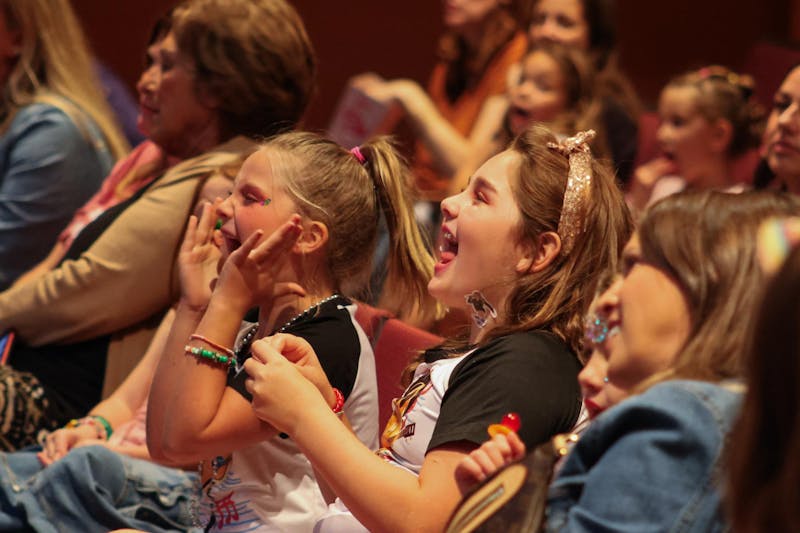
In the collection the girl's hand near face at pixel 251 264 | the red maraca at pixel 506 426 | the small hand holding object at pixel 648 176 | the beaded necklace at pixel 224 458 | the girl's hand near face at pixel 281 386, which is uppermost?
the girl's hand near face at pixel 251 264

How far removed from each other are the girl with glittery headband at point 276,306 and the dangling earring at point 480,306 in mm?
217

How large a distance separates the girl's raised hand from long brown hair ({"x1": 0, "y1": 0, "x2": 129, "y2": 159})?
3.76 feet

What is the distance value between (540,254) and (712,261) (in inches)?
18.7

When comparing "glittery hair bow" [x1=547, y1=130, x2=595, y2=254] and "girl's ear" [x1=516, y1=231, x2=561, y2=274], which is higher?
"glittery hair bow" [x1=547, y1=130, x2=595, y2=254]

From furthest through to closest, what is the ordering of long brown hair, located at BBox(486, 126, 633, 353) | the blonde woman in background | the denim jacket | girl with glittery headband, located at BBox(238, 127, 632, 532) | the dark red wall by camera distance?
the dark red wall → the blonde woman in background → long brown hair, located at BBox(486, 126, 633, 353) → girl with glittery headband, located at BBox(238, 127, 632, 532) → the denim jacket

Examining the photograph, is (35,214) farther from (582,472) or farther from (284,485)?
(582,472)

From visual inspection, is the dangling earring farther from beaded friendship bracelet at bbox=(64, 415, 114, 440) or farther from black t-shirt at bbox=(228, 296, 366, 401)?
beaded friendship bracelet at bbox=(64, 415, 114, 440)

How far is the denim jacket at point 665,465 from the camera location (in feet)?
3.68

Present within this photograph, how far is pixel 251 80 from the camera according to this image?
7.94 feet

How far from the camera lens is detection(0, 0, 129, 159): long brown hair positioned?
3.06 metres

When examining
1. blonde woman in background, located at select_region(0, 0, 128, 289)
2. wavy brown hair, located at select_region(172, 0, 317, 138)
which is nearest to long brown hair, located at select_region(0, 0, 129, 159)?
blonde woman in background, located at select_region(0, 0, 128, 289)

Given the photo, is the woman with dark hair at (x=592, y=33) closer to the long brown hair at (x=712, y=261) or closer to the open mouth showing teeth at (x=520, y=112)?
the open mouth showing teeth at (x=520, y=112)

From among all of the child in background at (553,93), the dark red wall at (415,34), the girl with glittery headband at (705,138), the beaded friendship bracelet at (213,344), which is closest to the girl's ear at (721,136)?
the girl with glittery headband at (705,138)

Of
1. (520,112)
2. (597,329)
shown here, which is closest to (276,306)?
(597,329)
